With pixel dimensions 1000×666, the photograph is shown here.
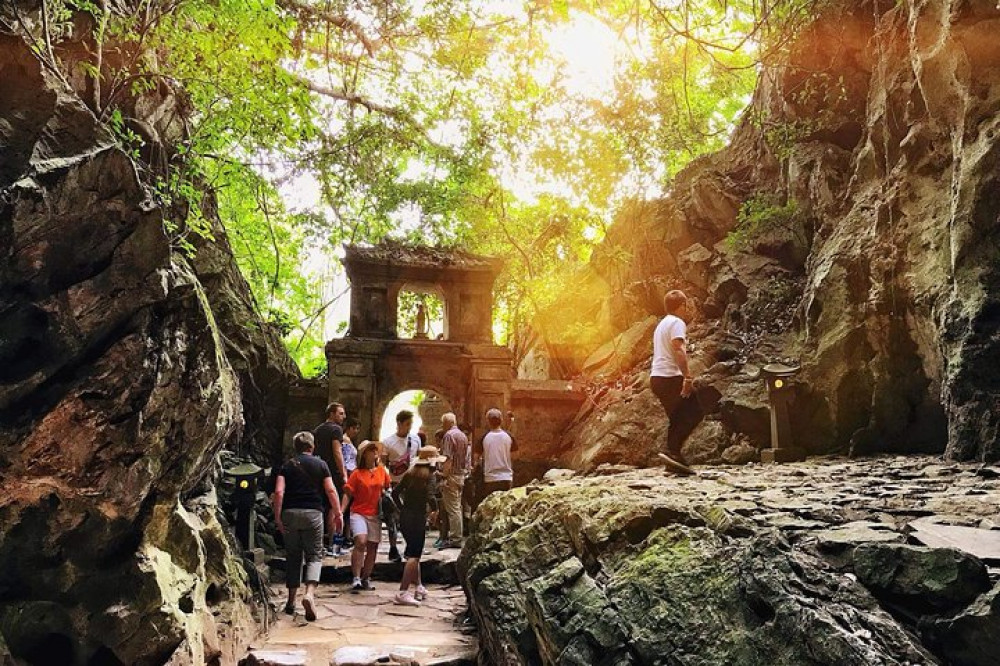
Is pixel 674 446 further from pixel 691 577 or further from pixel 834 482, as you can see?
pixel 691 577

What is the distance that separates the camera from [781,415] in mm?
8492

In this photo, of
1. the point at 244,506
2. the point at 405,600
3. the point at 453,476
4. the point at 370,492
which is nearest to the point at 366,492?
the point at 370,492

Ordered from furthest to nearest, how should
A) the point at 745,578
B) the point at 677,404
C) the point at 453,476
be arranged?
1. the point at 453,476
2. the point at 677,404
3. the point at 745,578

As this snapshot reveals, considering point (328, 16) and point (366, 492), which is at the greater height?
point (328, 16)

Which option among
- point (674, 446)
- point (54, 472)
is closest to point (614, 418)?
point (674, 446)

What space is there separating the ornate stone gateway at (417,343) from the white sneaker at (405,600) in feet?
23.8

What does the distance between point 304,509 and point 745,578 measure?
531 centimetres

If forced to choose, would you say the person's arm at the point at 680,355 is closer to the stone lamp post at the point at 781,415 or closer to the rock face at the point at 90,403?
the stone lamp post at the point at 781,415

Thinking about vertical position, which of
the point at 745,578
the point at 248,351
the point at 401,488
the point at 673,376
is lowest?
the point at 401,488

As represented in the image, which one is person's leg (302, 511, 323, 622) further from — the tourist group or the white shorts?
the white shorts

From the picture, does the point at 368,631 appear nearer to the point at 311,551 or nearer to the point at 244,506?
the point at 311,551

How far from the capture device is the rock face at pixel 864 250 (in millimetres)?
5996

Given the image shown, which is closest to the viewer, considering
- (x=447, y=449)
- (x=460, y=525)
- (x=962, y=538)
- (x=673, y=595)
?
(x=962, y=538)

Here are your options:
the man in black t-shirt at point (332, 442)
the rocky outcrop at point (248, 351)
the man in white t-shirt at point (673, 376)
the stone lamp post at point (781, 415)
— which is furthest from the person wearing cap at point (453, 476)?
the rocky outcrop at point (248, 351)
